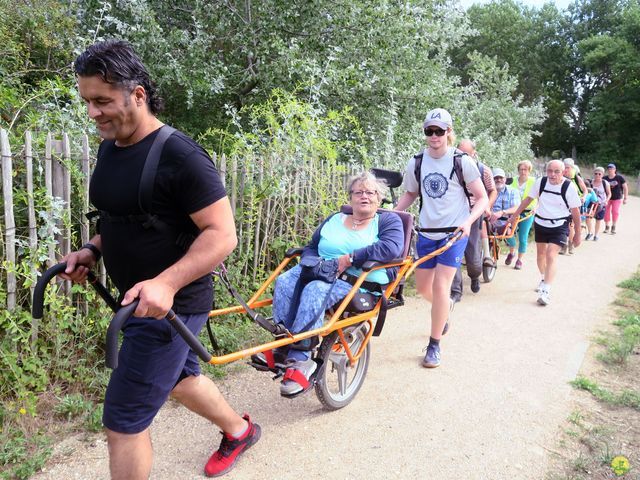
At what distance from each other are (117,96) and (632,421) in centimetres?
Result: 387

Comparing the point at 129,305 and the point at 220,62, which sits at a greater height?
the point at 220,62

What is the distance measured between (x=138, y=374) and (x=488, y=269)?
6.41 meters

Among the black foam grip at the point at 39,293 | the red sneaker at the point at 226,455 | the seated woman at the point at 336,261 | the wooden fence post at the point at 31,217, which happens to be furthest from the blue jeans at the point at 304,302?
the wooden fence post at the point at 31,217

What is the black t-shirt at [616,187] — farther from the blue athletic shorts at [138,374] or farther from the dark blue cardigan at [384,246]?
the blue athletic shorts at [138,374]

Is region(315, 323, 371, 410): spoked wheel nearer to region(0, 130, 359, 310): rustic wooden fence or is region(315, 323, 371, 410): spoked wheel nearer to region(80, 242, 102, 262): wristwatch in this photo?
region(80, 242, 102, 262): wristwatch

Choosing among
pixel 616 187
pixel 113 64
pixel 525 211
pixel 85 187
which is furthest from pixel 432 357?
pixel 616 187

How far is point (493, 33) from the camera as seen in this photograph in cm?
4359

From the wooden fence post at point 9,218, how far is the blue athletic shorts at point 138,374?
5.64ft

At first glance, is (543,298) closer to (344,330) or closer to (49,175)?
(344,330)

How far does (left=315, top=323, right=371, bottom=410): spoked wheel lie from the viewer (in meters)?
3.38

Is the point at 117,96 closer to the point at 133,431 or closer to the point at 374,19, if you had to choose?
the point at 133,431

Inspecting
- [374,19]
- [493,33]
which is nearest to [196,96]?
[374,19]

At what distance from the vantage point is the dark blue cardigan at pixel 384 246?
361 centimetres

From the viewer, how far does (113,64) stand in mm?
1852
